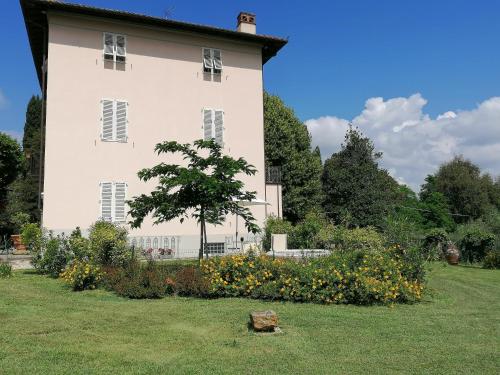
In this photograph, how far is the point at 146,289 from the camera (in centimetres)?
924

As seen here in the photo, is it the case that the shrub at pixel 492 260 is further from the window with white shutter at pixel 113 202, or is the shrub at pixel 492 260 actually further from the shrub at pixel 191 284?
the window with white shutter at pixel 113 202

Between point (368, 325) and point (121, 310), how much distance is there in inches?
165

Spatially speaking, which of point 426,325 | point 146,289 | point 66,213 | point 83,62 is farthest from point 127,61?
point 426,325

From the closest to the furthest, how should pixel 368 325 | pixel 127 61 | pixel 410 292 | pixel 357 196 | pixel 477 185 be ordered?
pixel 368 325 < pixel 410 292 < pixel 127 61 < pixel 357 196 < pixel 477 185

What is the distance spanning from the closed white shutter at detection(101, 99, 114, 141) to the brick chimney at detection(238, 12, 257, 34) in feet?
24.0

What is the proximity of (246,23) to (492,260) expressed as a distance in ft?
47.9

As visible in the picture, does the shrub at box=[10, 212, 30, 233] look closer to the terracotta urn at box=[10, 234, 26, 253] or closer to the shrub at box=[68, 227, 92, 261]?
the terracotta urn at box=[10, 234, 26, 253]

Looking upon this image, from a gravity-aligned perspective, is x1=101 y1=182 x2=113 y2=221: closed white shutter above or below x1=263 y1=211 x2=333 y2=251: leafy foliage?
above

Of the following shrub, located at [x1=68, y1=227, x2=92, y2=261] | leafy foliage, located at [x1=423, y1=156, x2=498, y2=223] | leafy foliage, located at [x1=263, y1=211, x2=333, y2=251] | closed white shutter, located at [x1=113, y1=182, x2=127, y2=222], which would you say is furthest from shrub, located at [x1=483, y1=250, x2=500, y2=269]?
leafy foliage, located at [x1=423, y1=156, x2=498, y2=223]

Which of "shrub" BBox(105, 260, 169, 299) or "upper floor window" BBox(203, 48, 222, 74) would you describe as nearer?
A: "shrub" BBox(105, 260, 169, 299)

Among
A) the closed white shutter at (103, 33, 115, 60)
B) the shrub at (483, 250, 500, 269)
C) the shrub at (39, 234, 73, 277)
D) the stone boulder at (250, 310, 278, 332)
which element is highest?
the closed white shutter at (103, 33, 115, 60)

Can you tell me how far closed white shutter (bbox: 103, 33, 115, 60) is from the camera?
18562 mm

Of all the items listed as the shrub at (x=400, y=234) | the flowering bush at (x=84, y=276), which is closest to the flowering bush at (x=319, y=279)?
the shrub at (x=400, y=234)

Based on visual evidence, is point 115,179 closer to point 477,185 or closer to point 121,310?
point 121,310
